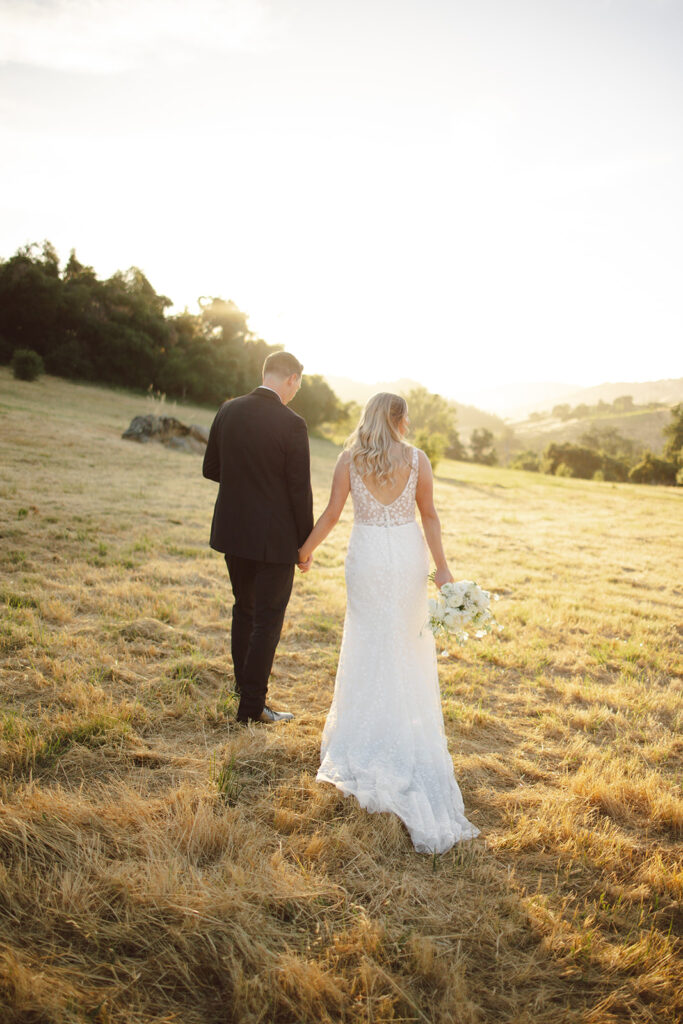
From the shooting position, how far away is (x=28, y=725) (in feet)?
12.3

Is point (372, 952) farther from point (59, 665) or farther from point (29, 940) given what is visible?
point (59, 665)

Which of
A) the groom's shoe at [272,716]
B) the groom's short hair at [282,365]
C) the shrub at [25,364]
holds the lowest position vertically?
the groom's shoe at [272,716]

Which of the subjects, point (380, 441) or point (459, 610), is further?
point (380, 441)

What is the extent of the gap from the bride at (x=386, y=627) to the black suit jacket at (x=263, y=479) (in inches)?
15.7

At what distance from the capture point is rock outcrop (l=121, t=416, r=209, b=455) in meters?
20.7

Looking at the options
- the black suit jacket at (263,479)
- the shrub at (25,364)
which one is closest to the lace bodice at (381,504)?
the black suit jacket at (263,479)

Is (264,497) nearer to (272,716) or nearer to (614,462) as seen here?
(272,716)

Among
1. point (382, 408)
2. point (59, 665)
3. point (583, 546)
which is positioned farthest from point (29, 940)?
point (583, 546)

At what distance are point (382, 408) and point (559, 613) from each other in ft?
18.3

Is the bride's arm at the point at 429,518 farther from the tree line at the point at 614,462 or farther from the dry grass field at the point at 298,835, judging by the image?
the tree line at the point at 614,462

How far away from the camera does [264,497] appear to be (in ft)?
13.4

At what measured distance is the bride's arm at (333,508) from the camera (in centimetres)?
386

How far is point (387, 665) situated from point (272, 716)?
1.26 m

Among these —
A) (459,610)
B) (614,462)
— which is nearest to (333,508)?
(459,610)
